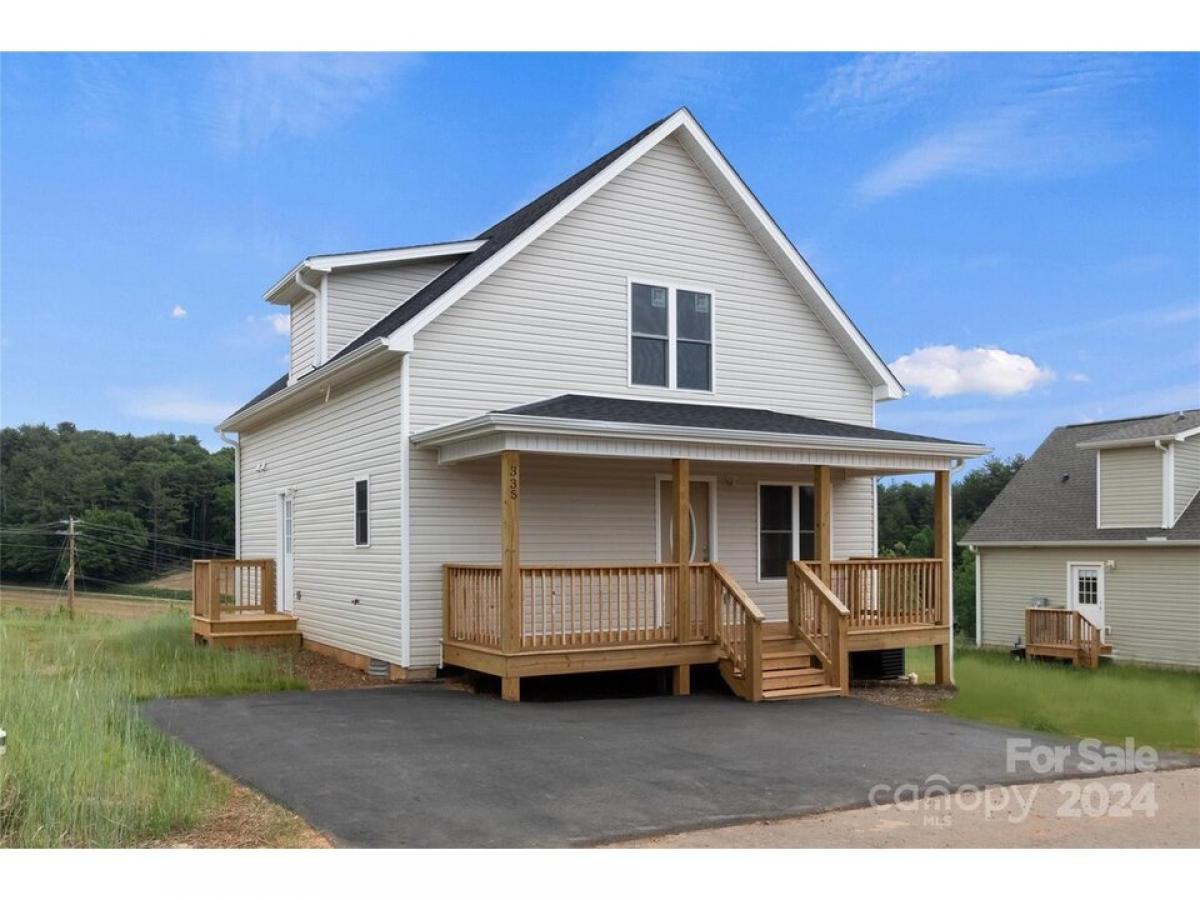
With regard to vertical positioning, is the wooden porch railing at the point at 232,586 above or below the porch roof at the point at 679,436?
below

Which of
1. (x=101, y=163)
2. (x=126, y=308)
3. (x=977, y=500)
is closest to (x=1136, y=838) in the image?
(x=101, y=163)

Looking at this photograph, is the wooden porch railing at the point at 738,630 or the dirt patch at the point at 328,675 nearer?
the wooden porch railing at the point at 738,630

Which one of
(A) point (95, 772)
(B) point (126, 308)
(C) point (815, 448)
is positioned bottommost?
(A) point (95, 772)

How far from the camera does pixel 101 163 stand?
48.3 ft

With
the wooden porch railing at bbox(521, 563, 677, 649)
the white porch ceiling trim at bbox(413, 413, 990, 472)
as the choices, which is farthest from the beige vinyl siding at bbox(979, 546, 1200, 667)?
the wooden porch railing at bbox(521, 563, 677, 649)

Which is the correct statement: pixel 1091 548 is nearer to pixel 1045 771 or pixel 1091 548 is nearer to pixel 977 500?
pixel 1045 771

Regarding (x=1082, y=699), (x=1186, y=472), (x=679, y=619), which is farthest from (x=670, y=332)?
(x=1186, y=472)

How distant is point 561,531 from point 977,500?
4428cm

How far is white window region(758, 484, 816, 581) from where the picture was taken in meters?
15.9

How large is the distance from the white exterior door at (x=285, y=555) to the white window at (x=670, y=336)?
661 cm

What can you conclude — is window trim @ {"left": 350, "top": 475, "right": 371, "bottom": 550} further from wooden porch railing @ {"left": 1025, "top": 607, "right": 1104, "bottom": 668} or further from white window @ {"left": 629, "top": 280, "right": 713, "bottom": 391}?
wooden porch railing @ {"left": 1025, "top": 607, "right": 1104, "bottom": 668}

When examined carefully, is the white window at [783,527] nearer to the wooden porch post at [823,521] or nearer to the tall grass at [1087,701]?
the wooden porch post at [823,521]

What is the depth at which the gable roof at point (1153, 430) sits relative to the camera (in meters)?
24.2

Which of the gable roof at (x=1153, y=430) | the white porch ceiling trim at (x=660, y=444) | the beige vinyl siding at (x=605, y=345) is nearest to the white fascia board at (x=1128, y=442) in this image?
the gable roof at (x=1153, y=430)
